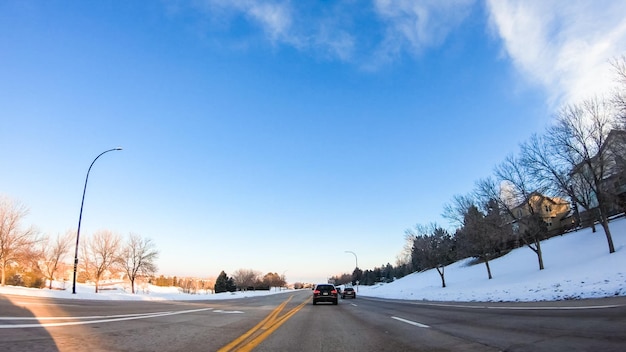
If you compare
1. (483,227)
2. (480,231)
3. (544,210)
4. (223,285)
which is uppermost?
(544,210)

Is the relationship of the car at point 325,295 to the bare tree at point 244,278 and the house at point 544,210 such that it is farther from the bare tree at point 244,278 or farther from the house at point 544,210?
the bare tree at point 244,278

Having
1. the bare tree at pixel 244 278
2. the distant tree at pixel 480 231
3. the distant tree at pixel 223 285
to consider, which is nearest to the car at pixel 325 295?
the distant tree at pixel 480 231

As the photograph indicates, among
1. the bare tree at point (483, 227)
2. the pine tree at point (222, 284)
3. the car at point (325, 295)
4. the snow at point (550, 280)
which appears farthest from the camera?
the pine tree at point (222, 284)

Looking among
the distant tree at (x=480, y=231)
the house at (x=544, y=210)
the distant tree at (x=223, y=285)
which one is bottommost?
the distant tree at (x=223, y=285)

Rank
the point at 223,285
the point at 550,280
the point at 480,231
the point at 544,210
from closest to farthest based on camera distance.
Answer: the point at 550,280 → the point at 480,231 → the point at 544,210 → the point at 223,285

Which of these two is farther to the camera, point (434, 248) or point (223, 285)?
point (223, 285)

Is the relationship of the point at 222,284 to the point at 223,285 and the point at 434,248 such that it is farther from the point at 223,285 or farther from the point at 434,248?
the point at 434,248

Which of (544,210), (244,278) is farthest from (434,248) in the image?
(244,278)

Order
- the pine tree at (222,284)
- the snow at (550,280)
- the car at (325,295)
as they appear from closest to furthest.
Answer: the snow at (550,280)
the car at (325,295)
the pine tree at (222,284)

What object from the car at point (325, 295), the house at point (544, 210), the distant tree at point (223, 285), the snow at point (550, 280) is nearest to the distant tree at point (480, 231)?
the house at point (544, 210)

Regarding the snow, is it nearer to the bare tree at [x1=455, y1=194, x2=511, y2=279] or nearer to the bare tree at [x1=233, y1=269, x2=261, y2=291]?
the bare tree at [x1=455, y1=194, x2=511, y2=279]

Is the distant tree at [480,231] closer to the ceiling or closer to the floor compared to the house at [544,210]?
closer to the floor

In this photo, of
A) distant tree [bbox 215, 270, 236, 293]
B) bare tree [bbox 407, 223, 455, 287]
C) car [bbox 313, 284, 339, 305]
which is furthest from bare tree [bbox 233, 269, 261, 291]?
car [bbox 313, 284, 339, 305]

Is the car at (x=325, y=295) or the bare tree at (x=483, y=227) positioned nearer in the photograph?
the car at (x=325, y=295)
